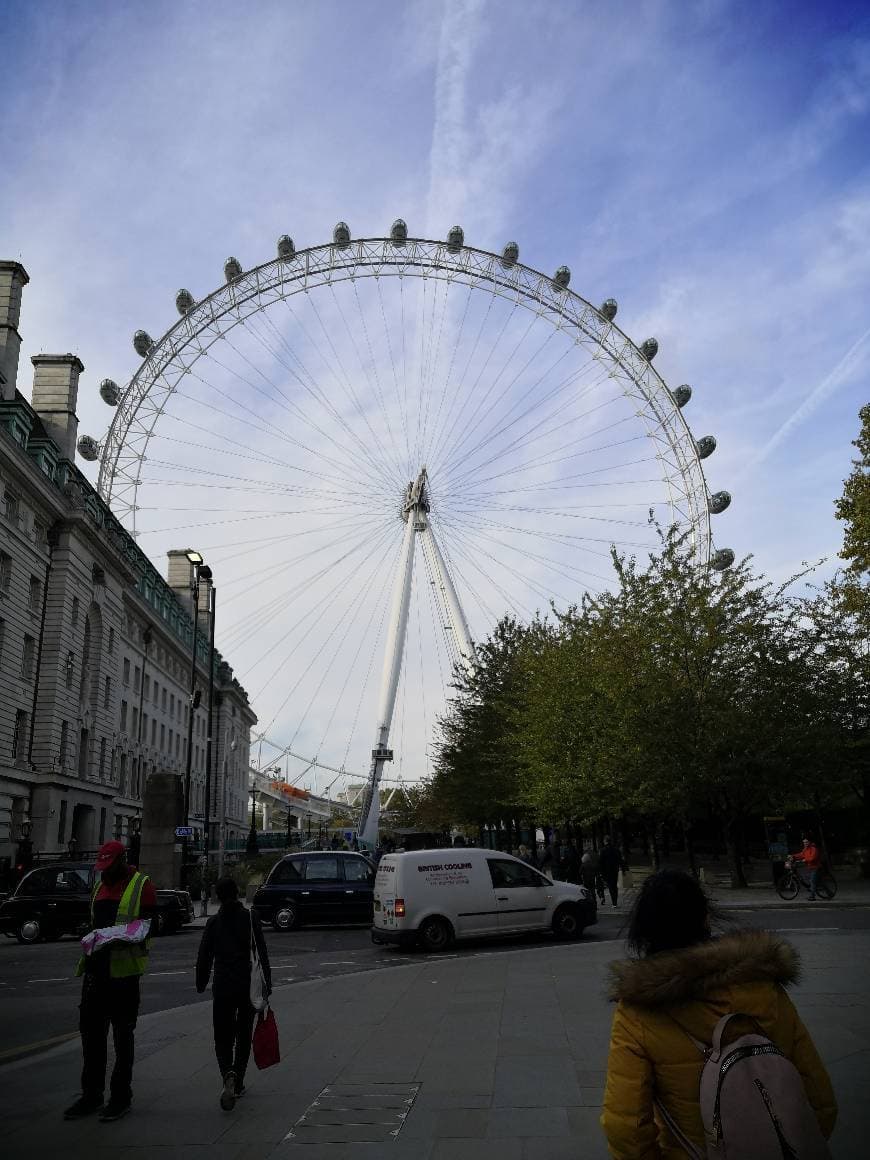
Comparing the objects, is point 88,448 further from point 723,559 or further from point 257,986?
point 257,986

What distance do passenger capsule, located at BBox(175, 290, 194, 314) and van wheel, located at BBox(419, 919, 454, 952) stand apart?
37.8m

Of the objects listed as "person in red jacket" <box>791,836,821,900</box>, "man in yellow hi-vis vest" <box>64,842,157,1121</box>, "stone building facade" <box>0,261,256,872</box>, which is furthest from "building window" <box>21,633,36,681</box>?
"man in yellow hi-vis vest" <box>64,842,157,1121</box>

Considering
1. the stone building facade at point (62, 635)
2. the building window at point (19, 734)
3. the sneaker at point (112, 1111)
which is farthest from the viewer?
the building window at point (19, 734)

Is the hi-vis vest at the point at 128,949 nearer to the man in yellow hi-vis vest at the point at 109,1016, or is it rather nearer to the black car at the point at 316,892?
the man in yellow hi-vis vest at the point at 109,1016

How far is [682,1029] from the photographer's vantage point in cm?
323

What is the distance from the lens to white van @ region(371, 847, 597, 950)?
18.7 metres

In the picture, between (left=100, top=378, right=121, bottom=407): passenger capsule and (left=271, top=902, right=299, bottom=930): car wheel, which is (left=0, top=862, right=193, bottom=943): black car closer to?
(left=271, top=902, right=299, bottom=930): car wheel

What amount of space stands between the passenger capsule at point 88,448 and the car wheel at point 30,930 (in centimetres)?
2711

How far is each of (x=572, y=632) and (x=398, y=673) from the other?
446 inches

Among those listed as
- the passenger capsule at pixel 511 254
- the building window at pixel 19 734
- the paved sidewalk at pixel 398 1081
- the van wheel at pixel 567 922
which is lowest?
the paved sidewalk at pixel 398 1081

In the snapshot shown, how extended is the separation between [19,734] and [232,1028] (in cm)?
4242

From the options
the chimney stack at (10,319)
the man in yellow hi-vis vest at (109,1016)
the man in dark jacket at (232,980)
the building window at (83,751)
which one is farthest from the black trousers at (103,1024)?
the building window at (83,751)

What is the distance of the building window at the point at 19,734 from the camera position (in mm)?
45281

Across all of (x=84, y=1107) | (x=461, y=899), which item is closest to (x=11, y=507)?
(x=461, y=899)
